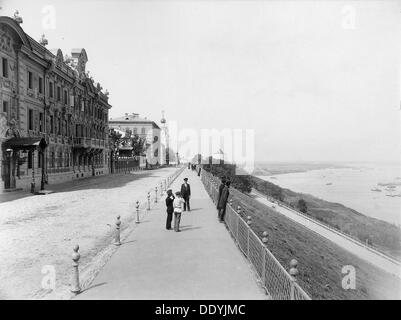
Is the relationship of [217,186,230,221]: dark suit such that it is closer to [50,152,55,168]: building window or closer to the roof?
[50,152,55,168]: building window

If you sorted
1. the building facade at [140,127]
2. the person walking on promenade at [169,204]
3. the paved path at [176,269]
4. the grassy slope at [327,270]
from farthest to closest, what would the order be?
the building facade at [140,127] → the grassy slope at [327,270] → the person walking on promenade at [169,204] → the paved path at [176,269]

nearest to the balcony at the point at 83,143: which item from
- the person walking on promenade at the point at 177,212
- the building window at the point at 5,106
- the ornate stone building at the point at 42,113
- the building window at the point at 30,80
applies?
the ornate stone building at the point at 42,113

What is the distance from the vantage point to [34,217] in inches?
550

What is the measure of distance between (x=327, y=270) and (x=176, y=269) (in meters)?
10.1

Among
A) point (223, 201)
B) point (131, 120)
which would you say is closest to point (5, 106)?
point (223, 201)

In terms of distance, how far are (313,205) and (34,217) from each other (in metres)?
40.2

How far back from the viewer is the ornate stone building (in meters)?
23.1

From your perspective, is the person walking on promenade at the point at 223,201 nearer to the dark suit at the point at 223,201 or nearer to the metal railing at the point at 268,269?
the dark suit at the point at 223,201

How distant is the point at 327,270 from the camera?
14.4 metres

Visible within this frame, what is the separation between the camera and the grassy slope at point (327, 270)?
37.4 feet

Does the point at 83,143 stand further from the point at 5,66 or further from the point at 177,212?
the point at 177,212

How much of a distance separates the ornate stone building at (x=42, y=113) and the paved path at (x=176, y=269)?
16.2 meters

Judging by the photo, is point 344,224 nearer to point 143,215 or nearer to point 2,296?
point 143,215
